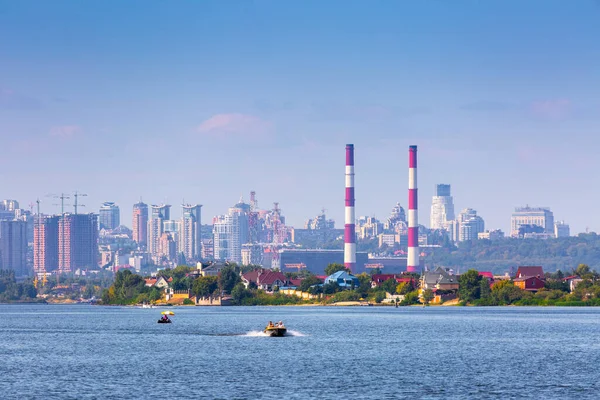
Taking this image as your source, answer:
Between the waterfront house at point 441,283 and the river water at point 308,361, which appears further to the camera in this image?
the waterfront house at point 441,283

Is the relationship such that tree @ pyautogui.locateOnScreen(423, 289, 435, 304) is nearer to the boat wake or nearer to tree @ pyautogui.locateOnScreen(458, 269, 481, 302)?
tree @ pyautogui.locateOnScreen(458, 269, 481, 302)

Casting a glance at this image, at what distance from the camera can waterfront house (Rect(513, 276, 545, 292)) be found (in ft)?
618

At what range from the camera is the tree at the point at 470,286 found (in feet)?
613

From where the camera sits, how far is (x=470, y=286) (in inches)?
7357

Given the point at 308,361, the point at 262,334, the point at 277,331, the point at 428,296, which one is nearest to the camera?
the point at 308,361

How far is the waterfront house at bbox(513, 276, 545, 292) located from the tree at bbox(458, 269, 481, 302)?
6.09 meters

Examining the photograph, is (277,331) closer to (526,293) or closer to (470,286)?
(526,293)

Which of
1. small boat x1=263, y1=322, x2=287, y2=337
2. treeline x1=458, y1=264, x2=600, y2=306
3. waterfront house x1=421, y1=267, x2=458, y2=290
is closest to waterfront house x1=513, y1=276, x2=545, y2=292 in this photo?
treeline x1=458, y1=264, x2=600, y2=306

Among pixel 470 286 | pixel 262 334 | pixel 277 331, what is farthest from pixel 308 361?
pixel 470 286

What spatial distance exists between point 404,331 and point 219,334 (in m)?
15.9

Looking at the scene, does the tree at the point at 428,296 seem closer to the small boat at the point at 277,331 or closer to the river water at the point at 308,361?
the river water at the point at 308,361

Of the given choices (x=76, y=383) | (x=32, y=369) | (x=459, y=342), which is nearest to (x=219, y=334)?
(x=459, y=342)

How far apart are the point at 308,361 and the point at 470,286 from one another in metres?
110

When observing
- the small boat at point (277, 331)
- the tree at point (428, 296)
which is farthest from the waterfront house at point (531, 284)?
the small boat at point (277, 331)
